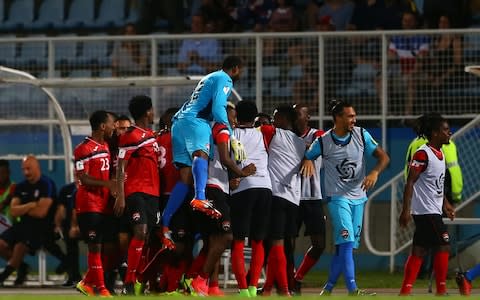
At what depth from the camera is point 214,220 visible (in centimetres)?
1603

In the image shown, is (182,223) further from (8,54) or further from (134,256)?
(8,54)

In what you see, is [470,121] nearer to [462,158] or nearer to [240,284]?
[462,158]

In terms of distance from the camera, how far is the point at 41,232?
22125 millimetres

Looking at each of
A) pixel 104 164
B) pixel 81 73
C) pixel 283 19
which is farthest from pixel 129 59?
pixel 104 164

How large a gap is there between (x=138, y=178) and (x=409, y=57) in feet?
22.9

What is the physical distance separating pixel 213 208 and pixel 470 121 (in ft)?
26.4

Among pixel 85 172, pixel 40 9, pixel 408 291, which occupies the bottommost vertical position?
pixel 408 291

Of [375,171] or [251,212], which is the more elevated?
[375,171]

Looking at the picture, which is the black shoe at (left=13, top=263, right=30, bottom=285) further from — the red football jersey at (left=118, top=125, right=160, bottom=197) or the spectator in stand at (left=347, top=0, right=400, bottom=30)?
the spectator in stand at (left=347, top=0, right=400, bottom=30)

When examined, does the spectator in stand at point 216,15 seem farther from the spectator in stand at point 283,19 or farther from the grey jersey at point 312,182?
the grey jersey at point 312,182

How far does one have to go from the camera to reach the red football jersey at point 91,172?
59.2 ft

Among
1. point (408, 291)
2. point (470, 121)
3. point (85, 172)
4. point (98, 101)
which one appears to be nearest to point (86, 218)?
point (85, 172)

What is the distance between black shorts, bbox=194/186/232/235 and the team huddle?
0.4 inches

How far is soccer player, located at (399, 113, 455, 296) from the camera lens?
1716cm
